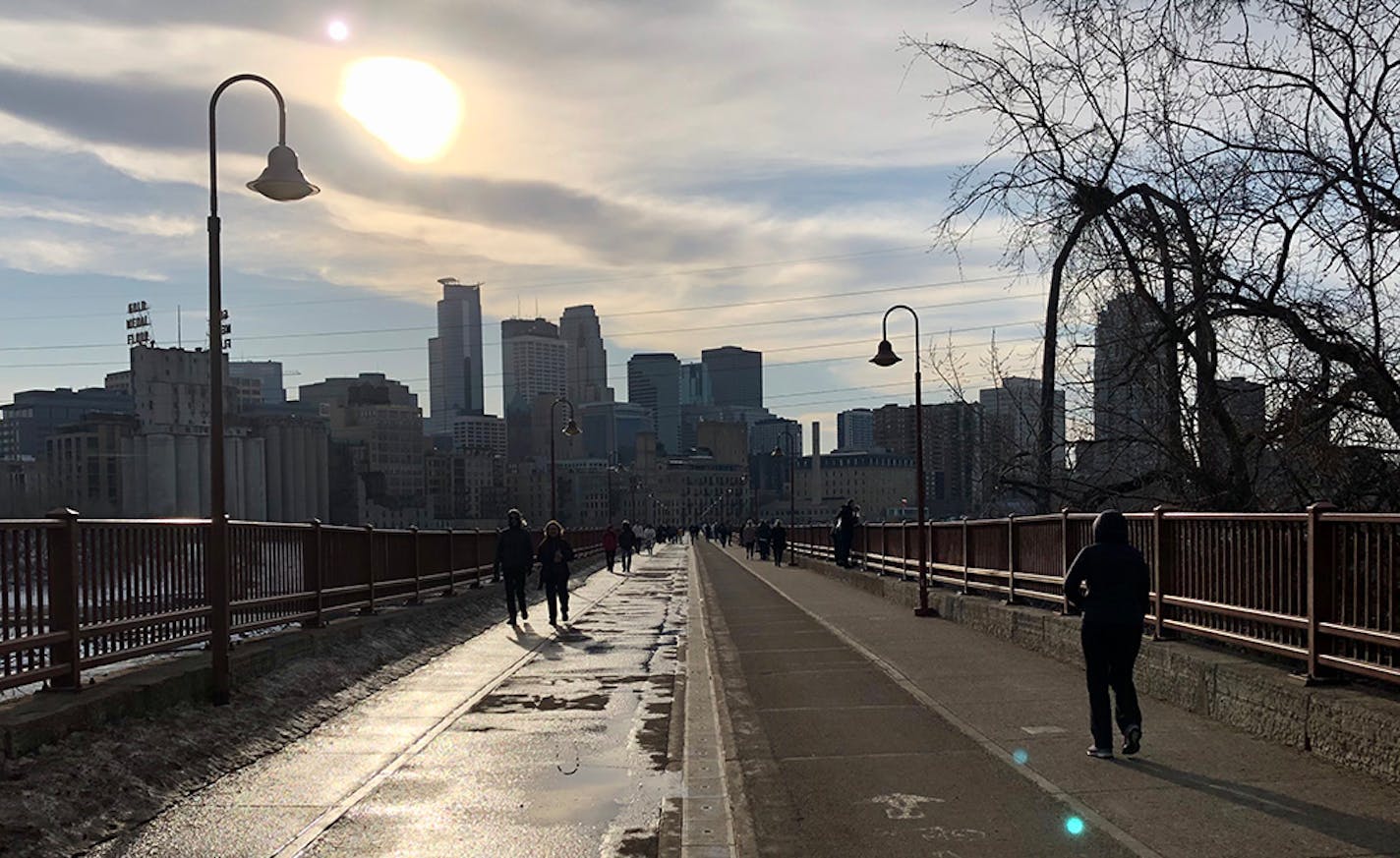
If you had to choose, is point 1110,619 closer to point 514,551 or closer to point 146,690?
point 146,690

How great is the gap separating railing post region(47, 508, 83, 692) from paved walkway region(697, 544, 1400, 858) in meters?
4.62

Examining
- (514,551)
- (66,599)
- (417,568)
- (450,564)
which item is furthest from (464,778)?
(450,564)

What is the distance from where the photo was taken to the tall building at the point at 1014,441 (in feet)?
63.7

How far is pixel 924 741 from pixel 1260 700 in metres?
2.39

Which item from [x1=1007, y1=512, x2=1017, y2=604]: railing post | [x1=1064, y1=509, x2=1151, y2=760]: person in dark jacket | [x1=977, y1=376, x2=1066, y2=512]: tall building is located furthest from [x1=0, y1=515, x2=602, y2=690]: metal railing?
[x1=977, y1=376, x2=1066, y2=512]: tall building

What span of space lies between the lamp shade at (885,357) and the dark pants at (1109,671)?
1886cm

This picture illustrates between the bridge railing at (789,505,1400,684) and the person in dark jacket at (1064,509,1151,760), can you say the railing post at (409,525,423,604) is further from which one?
the person in dark jacket at (1064,509,1151,760)

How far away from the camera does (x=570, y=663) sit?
53.7ft

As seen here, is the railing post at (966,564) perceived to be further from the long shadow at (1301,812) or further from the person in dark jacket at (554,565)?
the long shadow at (1301,812)

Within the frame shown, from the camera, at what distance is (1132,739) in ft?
29.2

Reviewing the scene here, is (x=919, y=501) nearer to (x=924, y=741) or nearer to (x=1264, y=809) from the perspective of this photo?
(x=924, y=741)

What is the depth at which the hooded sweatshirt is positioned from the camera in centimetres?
915

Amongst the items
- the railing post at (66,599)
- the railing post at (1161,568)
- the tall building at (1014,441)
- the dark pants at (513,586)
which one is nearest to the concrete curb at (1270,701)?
the railing post at (1161,568)

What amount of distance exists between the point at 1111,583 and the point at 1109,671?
0.61 meters
